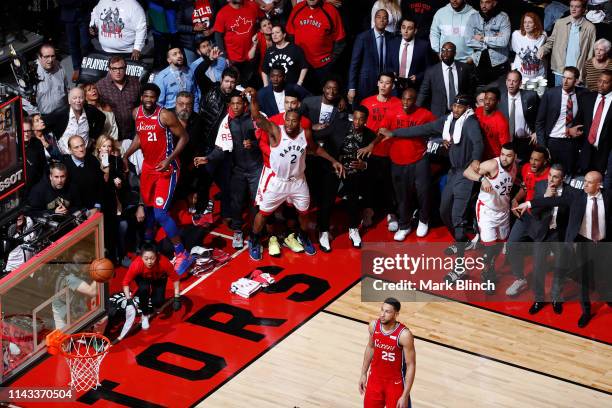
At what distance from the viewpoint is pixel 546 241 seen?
1327 centimetres

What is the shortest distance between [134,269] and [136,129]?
6.21 ft

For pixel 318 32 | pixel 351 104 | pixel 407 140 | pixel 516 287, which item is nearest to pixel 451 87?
pixel 407 140

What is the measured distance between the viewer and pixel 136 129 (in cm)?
1404

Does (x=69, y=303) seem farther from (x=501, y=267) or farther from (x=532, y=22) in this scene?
(x=532, y=22)

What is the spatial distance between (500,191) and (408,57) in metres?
2.66

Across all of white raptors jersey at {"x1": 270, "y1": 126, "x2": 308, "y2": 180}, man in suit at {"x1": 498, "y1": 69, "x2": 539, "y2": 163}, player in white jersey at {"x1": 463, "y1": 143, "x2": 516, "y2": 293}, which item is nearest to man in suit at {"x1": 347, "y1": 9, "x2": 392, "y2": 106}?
man in suit at {"x1": 498, "y1": 69, "x2": 539, "y2": 163}

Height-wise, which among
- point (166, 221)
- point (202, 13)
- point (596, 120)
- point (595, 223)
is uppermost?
point (202, 13)

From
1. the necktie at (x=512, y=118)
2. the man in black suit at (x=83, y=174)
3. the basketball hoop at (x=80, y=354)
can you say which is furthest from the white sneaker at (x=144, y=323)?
the necktie at (x=512, y=118)

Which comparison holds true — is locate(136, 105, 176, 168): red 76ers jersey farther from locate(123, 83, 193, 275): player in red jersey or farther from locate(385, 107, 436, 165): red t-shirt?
locate(385, 107, 436, 165): red t-shirt

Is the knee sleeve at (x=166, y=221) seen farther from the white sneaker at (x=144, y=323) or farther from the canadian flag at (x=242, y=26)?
the canadian flag at (x=242, y=26)

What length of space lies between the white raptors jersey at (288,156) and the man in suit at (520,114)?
7.79 feet

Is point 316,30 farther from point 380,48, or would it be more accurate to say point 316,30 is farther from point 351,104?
point 351,104

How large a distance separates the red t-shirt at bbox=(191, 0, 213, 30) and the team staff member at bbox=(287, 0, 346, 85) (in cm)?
108

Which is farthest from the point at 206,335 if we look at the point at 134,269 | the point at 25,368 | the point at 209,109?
the point at 209,109
